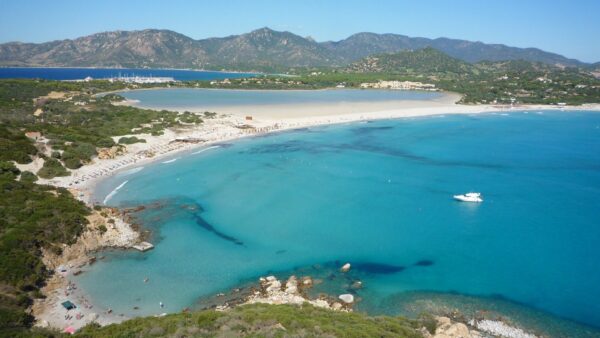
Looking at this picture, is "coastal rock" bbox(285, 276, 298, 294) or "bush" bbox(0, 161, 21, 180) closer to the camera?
"coastal rock" bbox(285, 276, 298, 294)

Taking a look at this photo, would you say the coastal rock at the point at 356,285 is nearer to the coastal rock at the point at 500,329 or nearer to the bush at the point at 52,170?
the coastal rock at the point at 500,329

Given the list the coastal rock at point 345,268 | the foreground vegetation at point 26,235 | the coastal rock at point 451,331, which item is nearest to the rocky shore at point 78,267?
the foreground vegetation at point 26,235

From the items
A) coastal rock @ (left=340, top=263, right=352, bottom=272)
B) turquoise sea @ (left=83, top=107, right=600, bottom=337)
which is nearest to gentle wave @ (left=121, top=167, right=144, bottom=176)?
turquoise sea @ (left=83, top=107, right=600, bottom=337)

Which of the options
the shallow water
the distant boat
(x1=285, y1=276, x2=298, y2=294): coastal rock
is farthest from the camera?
the shallow water

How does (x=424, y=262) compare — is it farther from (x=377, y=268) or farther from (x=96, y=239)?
(x=96, y=239)

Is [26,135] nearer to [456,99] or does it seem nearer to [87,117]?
[87,117]

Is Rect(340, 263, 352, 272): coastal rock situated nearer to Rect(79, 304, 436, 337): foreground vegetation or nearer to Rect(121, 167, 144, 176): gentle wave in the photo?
Rect(79, 304, 436, 337): foreground vegetation
